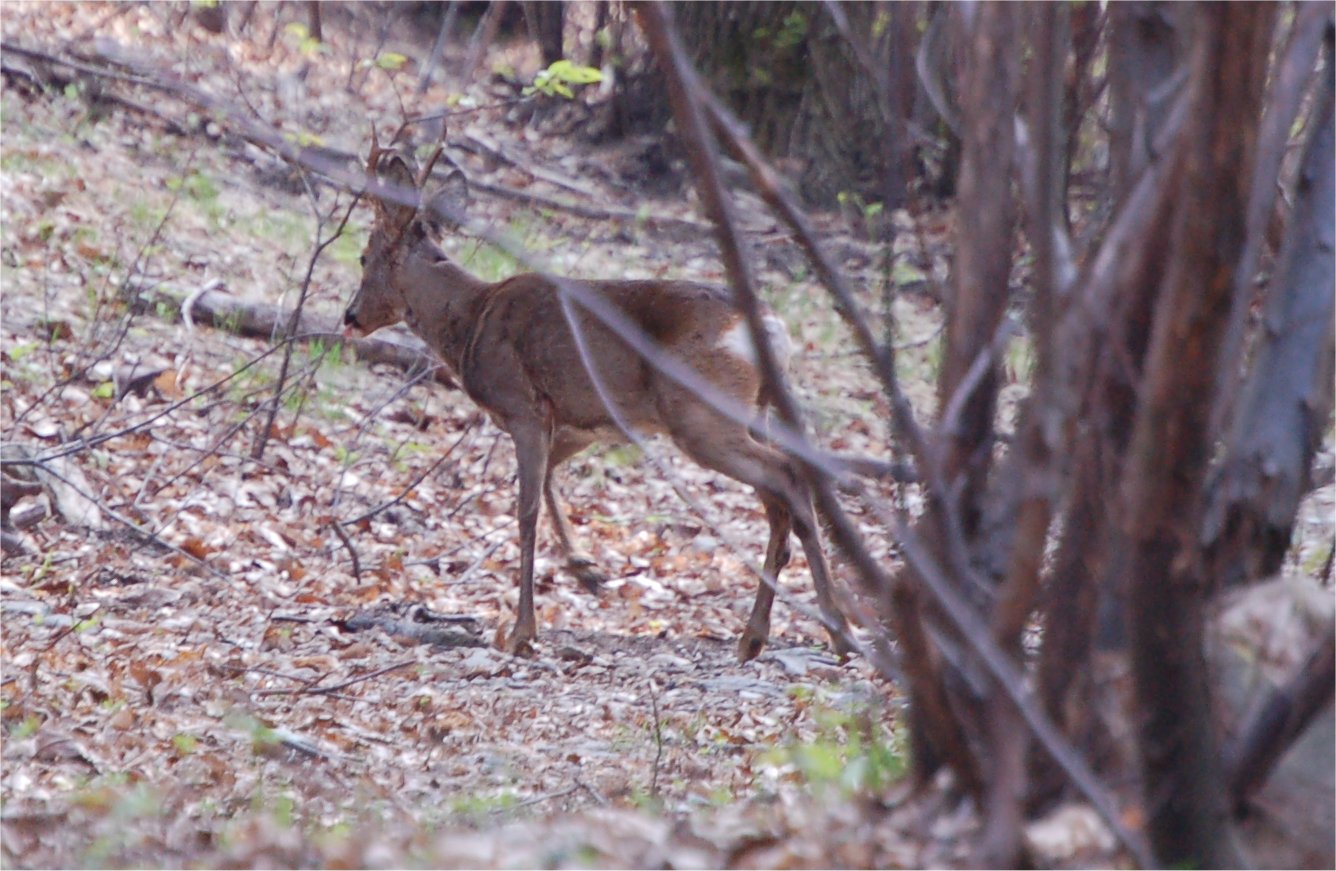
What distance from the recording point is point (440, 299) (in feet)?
25.9

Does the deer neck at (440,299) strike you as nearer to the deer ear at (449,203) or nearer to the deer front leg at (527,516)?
the deer ear at (449,203)

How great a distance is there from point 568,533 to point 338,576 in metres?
1.13

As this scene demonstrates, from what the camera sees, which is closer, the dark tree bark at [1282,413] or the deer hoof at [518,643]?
the dark tree bark at [1282,413]

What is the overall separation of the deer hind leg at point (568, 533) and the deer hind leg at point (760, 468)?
2.78 feet

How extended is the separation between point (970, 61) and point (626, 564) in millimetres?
6137

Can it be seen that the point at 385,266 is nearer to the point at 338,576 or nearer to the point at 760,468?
the point at 338,576

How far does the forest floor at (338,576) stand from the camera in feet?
12.1

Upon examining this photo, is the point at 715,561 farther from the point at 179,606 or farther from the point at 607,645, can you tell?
the point at 179,606

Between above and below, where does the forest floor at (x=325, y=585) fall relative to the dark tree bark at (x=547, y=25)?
below

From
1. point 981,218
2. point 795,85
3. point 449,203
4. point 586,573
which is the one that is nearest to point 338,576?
point 586,573

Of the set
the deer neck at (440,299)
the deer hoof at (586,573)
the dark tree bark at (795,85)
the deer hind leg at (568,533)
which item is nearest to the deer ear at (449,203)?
the deer neck at (440,299)

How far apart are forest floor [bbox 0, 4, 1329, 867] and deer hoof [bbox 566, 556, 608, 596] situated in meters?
0.11

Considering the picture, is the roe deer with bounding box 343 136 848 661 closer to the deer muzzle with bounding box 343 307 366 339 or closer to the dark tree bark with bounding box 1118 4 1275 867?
the deer muzzle with bounding box 343 307 366 339

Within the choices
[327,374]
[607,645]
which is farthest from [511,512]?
[607,645]
